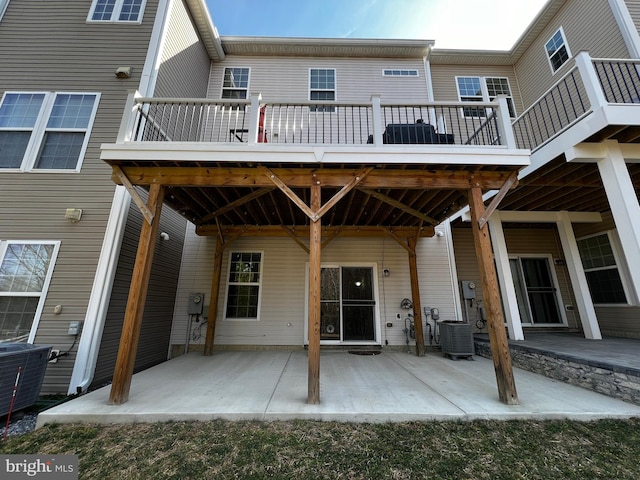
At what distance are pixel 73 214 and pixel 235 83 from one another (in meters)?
5.89

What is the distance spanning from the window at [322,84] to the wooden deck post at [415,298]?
5.05 meters

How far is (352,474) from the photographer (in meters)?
2.06

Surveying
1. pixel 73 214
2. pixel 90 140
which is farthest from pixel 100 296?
pixel 90 140

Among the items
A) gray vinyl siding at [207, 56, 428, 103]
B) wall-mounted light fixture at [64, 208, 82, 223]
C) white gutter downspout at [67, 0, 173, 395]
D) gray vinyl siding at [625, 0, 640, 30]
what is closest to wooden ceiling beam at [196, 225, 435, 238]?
white gutter downspout at [67, 0, 173, 395]

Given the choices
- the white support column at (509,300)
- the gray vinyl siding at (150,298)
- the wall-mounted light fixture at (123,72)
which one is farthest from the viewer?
the white support column at (509,300)

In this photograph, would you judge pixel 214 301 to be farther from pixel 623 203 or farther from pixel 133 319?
pixel 623 203

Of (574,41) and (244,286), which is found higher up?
(574,41)

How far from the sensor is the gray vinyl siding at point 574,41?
601 cm

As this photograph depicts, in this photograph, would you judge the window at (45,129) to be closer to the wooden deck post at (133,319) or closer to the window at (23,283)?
the window at (23,283)

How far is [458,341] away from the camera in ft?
17.6

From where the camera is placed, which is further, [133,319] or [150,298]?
[150,298]

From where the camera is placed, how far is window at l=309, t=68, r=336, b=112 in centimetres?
798

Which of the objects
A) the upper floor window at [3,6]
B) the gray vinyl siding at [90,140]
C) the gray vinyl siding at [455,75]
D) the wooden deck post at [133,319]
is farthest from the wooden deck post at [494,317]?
the upper floor window at [3,6]

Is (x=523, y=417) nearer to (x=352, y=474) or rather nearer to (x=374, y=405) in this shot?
(x=374, y=405)
